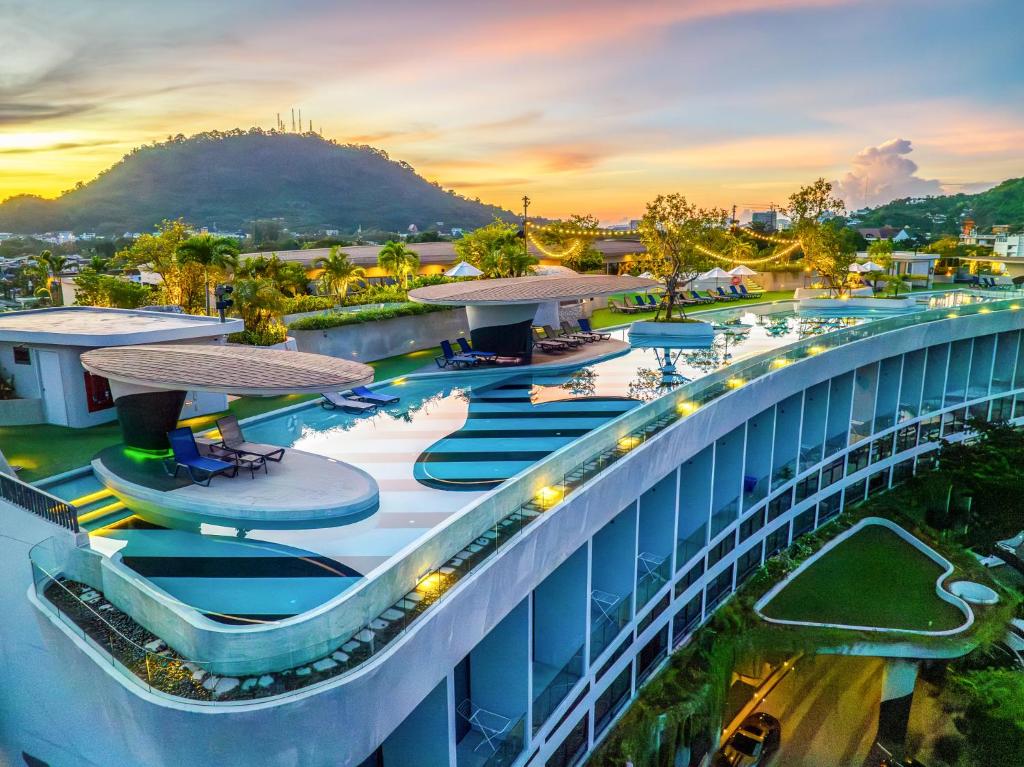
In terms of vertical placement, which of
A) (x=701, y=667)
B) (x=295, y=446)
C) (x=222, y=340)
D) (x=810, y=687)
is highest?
(x=222, y=340)

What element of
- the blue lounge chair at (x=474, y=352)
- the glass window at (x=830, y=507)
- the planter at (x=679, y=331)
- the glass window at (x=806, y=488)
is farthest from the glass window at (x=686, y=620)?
the planter at (x=679, y=331)

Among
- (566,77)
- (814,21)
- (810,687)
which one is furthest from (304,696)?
(814,21)

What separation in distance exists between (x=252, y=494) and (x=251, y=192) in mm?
162620

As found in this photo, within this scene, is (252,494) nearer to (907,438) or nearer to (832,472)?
(832,472)

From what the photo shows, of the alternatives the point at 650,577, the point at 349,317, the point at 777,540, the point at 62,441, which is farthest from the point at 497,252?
the point at 650,577

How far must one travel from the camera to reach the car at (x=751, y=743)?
51.8 feet

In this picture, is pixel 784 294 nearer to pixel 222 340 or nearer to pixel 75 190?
pixel 222 340

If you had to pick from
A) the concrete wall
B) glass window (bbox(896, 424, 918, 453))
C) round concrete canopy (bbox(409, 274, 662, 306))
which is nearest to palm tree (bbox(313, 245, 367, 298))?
the concrete wall

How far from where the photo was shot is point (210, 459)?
35.7 feet

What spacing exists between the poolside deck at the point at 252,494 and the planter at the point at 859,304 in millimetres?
29890

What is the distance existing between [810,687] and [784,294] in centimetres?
3396

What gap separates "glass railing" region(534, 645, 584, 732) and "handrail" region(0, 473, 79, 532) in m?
6.49

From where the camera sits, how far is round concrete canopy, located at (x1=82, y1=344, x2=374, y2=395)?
1018cm

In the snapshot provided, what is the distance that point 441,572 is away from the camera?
7242mm
